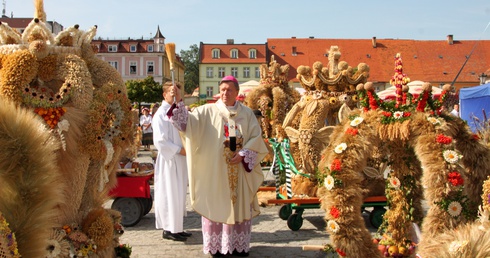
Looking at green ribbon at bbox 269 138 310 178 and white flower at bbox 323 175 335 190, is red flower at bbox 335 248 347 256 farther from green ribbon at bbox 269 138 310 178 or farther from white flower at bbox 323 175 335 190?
green ribbon at bbox 269 138 310 178

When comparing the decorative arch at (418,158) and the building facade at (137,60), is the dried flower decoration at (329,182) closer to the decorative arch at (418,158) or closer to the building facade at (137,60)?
the decorative arch at (418,158)

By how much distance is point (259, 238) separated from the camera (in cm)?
686

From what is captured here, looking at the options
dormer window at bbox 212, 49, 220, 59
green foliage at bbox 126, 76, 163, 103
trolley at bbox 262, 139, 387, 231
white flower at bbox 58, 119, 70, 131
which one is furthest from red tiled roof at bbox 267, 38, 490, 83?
white flower at bbox 58, 119, 70, 131

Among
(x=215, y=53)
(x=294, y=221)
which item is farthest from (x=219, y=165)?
(x=215, y=53)

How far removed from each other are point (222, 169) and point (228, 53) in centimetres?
5720

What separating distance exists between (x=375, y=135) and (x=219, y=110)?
6.49 feet

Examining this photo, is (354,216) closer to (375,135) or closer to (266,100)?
(375,135)

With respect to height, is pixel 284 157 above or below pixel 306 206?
above

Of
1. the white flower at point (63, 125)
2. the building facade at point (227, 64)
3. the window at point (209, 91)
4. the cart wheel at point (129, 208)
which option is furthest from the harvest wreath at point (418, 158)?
the window at point (209, 91)

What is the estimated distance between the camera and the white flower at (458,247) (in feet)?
5.85

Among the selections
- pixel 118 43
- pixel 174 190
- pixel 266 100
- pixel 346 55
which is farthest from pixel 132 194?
pixel 118 43

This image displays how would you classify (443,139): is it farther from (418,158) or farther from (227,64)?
(227,64)

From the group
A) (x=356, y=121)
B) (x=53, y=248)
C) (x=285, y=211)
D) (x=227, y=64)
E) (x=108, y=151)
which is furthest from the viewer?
(x=227, y=64)

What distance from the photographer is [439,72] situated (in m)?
53.6
